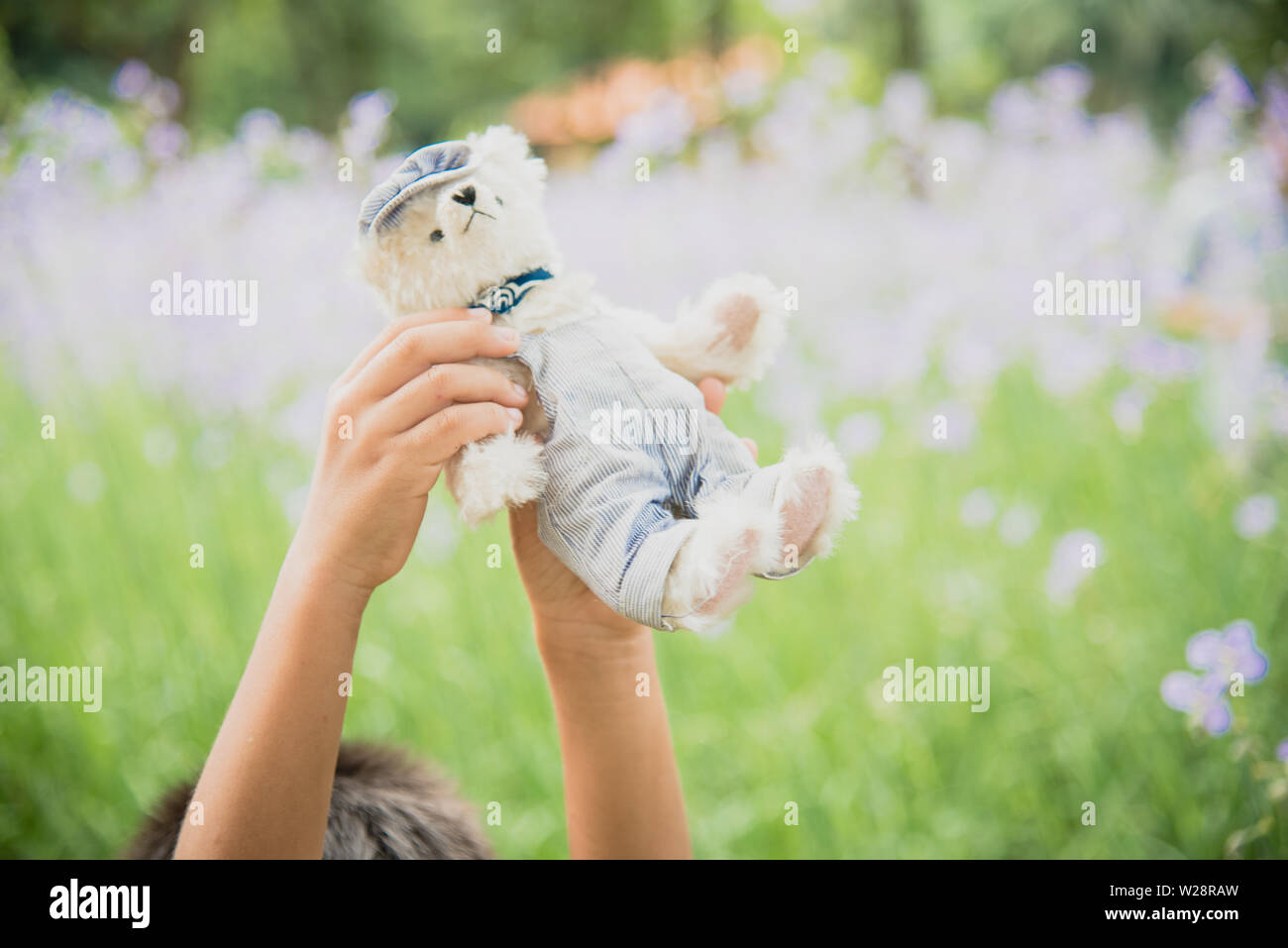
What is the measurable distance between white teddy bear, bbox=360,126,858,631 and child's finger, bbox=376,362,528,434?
0.09 ft

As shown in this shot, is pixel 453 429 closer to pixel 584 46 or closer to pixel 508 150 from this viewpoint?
pixel 508 150

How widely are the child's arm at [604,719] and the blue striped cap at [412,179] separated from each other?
0.73 ft

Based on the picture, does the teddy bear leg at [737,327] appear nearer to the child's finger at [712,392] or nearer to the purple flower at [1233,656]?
the child's finger at [712,392]

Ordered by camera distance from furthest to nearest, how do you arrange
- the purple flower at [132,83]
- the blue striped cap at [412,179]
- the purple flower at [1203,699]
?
the purple flower at [132,83]
the purple flower at [1203,699]
the blue striped cap at [412,179]

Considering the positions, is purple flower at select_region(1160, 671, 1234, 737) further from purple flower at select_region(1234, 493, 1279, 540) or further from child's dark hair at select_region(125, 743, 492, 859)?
child's dark hair at select_region(125, 743, 492, 859)

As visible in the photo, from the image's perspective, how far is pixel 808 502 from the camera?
1.46 feet

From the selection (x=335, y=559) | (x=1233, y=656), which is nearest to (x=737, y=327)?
(x=335, y=559)

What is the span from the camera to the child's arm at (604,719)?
24.9 inches

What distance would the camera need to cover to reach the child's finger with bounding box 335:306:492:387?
1.75 ft

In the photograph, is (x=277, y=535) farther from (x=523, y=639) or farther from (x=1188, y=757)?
(x=1188, y=757)

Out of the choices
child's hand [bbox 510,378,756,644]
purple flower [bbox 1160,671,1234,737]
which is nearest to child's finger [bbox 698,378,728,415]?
child's hand [bbox 510,378,756,644]

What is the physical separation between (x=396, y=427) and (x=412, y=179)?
153 mm

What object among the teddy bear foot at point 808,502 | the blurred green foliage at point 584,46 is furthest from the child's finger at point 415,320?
the blurred green foliage at point 584,46
